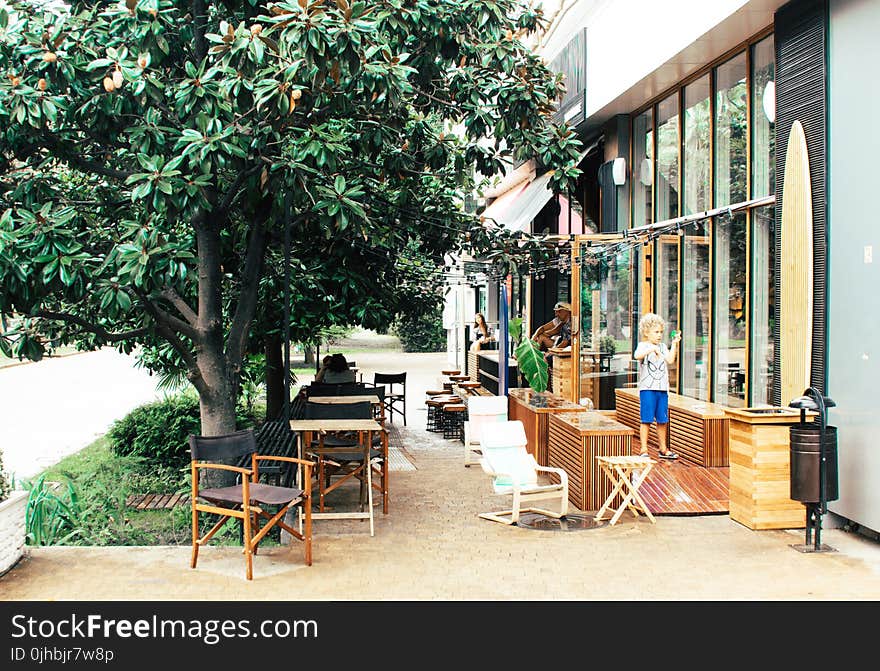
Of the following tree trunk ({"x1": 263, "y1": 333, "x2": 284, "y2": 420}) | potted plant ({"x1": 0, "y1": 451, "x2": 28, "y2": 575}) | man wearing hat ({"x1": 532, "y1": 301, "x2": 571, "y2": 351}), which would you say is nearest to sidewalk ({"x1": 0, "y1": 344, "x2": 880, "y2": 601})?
potted plant ({"x1": 0, "y1": 451, "x2": 28, "y2": 575})

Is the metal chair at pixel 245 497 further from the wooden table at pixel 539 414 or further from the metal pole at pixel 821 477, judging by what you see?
the wooden table at pixel 539 414

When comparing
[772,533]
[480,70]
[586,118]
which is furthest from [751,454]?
[586,118]

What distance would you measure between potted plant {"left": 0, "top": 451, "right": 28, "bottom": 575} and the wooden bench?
262 inches

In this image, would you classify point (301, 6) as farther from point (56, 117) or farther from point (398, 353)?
point (398, 353)

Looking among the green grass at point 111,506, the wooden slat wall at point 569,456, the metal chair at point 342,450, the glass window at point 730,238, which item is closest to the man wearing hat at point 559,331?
the glass window at point 730,238

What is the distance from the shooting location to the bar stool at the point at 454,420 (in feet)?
50.0

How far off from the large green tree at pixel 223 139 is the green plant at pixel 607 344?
3.86 metres

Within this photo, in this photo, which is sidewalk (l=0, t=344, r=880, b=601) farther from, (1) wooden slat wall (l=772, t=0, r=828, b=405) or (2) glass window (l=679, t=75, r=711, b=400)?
(2) glass window (l=679, t=75, r=711, b=400)

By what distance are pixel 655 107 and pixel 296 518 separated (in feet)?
26.3

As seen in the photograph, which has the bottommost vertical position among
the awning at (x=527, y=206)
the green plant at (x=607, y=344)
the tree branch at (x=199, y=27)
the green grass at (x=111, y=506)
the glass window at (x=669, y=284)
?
the green grass at (x=111, y=506)

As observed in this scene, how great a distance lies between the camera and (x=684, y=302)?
12.1 m

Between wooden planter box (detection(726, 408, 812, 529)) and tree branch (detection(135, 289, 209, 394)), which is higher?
tree branch (detection(135, 289, 209, 394))

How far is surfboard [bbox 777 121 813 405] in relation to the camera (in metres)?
7.96
